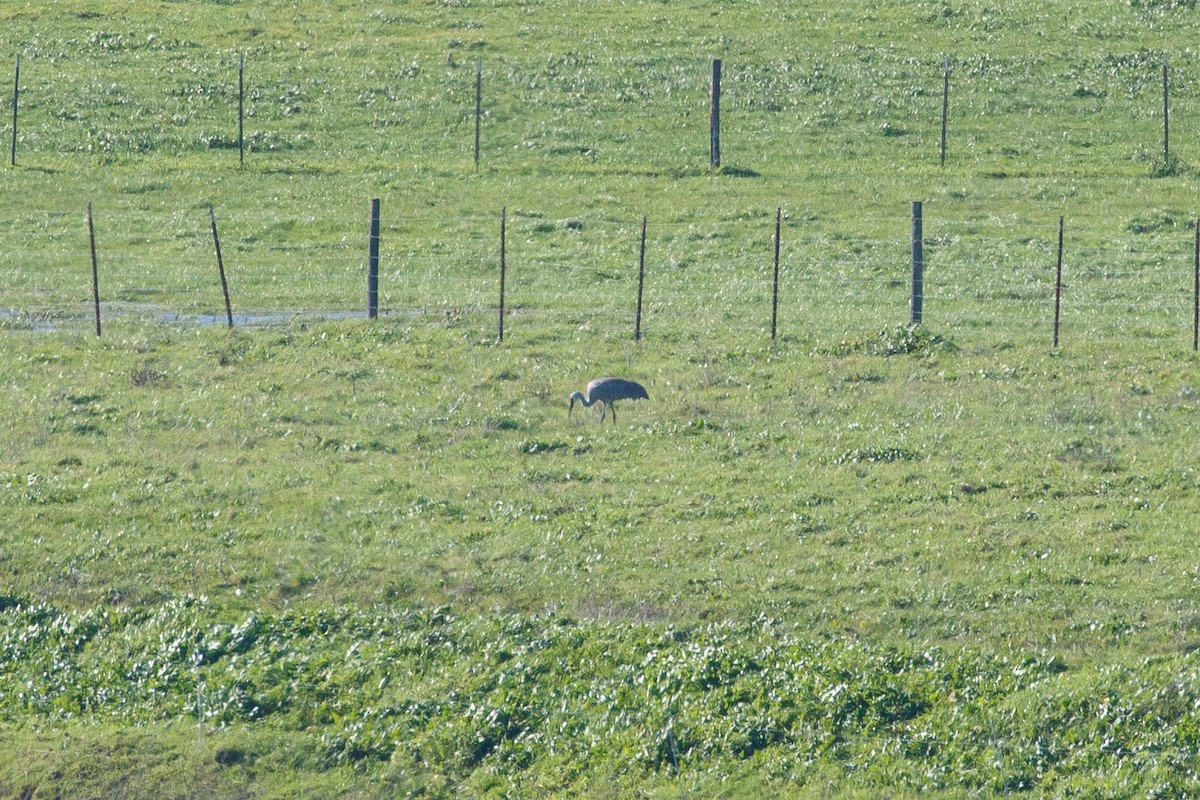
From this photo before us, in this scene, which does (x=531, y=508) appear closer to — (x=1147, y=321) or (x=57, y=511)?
(x=57, y=511)

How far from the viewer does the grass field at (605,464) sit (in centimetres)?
1054

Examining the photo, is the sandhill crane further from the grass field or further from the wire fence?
the wire fence

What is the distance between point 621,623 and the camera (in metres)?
11.8

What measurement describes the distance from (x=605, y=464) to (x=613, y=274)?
9202 mm

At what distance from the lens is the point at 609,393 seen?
55.0 feet

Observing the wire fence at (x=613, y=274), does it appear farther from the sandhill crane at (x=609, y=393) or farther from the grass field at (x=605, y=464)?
the sandhill crane at (x=609, y=393)

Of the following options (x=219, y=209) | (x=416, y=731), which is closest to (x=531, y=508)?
(x=416, y=731)

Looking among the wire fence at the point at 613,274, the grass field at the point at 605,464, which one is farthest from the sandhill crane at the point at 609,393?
the wire fence at the point at 613,274

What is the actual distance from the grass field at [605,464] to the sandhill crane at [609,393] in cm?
26

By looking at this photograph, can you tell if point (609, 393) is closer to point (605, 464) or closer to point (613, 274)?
point (605, 464)

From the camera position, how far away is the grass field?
1054cm

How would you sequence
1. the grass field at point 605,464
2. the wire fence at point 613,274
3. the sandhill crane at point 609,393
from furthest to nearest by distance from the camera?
1. the wire fence at point 613,274
2. the sandhill crane at point 609,393
3. the grass field at point 605,464

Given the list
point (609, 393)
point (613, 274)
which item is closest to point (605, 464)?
point (609, 393)

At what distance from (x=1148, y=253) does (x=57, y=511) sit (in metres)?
16.8
